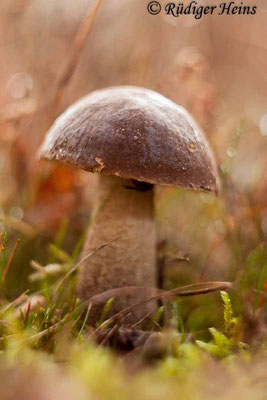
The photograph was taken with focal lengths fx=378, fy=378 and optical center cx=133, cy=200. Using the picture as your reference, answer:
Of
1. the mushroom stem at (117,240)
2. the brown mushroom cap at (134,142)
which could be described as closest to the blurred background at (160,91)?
the mushroom stem at (117,240)

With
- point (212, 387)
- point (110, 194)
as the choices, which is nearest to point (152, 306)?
point (110, 194)

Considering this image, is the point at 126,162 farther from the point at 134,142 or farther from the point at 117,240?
the point at 117,240

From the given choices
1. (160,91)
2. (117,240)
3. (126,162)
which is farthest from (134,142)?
(160,91)

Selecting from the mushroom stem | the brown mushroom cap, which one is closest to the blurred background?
the mushroom stem

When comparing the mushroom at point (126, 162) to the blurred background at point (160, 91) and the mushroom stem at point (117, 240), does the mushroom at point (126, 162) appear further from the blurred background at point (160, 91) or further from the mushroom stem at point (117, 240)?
the blurred background at point (160, 91)

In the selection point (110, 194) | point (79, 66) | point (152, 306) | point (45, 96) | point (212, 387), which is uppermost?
point (79, 66)

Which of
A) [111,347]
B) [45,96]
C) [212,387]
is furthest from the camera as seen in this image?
[45,96]

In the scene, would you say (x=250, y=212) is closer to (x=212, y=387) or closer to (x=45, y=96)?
(x=212, y=387)
